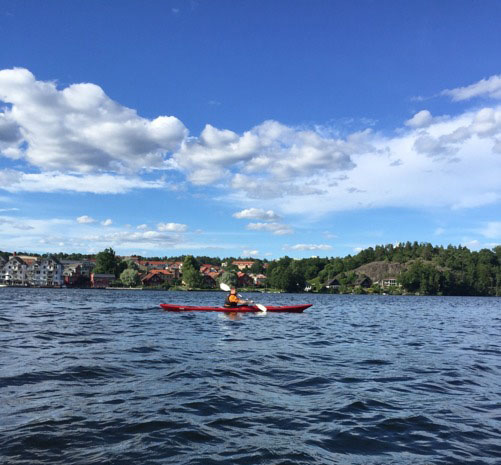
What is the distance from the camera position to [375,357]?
15.6m

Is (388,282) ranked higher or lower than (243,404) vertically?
higher

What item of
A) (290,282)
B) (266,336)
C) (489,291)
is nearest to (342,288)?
(290,282)

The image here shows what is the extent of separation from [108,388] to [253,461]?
4.97 m

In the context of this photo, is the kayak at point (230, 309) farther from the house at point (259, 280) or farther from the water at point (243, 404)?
the house at point (259, 280)

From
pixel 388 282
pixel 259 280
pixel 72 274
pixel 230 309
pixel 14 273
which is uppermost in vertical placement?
pixel 388 282

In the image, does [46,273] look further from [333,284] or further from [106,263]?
[333,284]

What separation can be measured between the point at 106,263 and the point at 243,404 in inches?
5738

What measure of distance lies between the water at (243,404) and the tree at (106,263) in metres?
135

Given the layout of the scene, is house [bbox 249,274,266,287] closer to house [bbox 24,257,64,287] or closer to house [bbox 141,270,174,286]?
house [bbox 141,270,174,286]

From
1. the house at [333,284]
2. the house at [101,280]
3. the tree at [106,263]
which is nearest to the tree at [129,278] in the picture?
the house at [101,280]

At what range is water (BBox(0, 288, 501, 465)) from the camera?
6.65 m

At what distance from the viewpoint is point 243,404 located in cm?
916

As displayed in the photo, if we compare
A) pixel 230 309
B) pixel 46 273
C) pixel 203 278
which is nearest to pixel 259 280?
pixel 203 278

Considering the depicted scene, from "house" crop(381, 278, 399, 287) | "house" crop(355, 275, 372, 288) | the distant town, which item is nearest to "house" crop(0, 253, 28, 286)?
the distant town
